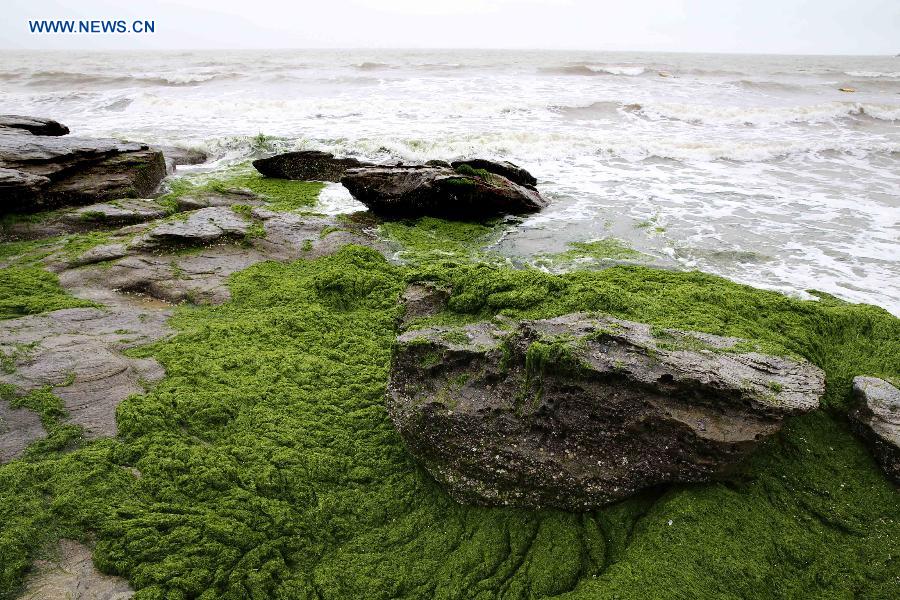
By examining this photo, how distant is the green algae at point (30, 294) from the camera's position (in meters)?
4.47

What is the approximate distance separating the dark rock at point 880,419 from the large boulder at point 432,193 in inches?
209

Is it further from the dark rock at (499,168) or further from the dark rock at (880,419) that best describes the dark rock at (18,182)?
the dark rock at (880,419)

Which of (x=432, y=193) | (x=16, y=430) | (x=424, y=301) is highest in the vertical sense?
(x=432, y=193)

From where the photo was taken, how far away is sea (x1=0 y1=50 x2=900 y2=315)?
6.74 m

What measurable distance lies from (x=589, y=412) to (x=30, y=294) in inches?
203

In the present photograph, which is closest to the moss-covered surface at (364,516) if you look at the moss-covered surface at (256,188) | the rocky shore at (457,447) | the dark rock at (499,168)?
the rocky shore at (457,447)

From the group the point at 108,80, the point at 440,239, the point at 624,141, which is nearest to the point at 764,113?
the point at 624,141

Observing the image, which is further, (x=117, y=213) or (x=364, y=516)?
(x=117, y=213)

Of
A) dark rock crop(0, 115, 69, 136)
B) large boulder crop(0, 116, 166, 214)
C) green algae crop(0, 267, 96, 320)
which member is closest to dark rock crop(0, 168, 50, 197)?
large boulder crop(0, 116, 166, 214)

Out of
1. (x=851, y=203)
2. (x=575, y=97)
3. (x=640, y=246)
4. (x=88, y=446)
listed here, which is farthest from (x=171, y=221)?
(x=575, y=97)

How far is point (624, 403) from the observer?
2.84m

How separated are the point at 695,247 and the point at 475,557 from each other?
17.9ft

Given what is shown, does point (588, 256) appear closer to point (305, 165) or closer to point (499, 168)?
point (499, 168)

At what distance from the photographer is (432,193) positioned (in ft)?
25.0
